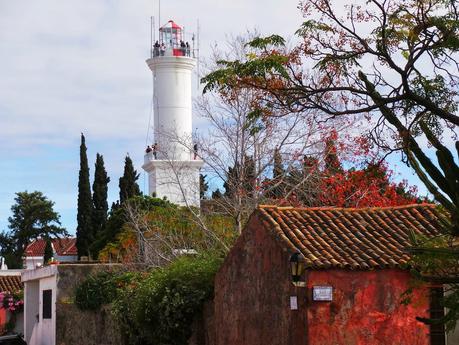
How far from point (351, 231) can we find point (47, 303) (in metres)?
15.9

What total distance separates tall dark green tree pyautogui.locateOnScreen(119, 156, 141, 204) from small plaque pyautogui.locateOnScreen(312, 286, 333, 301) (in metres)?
38.0

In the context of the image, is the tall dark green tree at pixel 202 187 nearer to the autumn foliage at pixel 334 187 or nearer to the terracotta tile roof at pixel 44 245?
the autumn foliage at pixel 334 187

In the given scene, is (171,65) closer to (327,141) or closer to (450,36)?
(327,141)

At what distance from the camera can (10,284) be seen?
5091 cm

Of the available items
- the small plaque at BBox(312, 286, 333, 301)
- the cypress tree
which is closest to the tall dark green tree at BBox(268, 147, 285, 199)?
the cypress tree

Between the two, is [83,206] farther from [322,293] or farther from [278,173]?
[322,293]

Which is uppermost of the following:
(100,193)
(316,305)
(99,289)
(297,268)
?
(100,193)

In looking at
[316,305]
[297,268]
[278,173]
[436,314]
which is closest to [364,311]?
[316,305]

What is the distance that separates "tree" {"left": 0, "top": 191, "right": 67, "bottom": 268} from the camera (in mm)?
84438

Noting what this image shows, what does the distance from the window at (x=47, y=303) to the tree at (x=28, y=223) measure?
48.4m

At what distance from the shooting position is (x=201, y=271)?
25953mm

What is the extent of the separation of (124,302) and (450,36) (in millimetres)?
16637

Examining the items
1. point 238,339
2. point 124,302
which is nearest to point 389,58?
point 238,339

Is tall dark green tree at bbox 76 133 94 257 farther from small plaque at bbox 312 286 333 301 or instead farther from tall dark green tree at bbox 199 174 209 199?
small plaque at bbox 312 286 333 301
